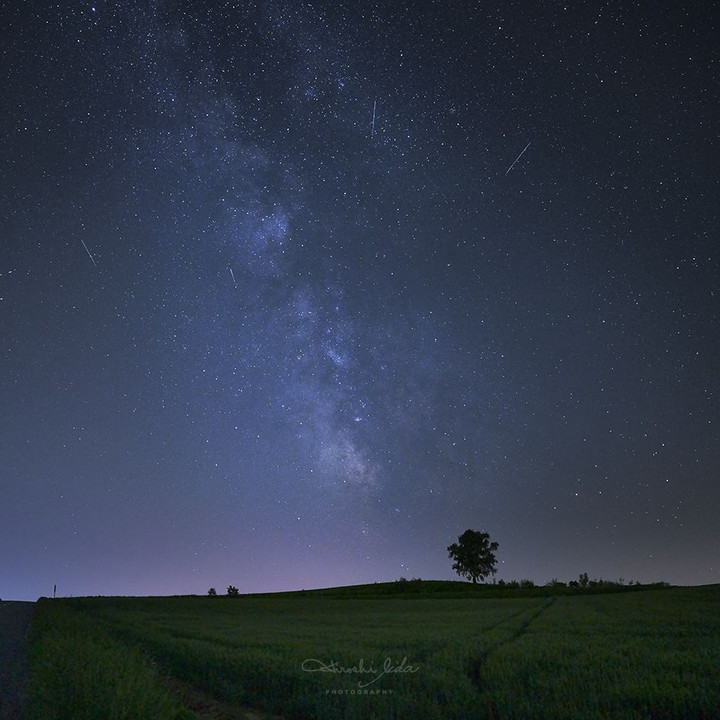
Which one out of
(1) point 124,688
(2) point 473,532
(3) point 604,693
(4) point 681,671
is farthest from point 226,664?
(2) point 473,532

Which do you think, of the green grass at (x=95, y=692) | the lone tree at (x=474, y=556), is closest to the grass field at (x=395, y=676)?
the green grass at (x=95, y=692)

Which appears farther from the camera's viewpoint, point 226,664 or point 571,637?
point 571,637

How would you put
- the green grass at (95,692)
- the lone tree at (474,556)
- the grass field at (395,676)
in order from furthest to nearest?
the lone tree at (474,556)
the grass field at (395,676)
the green grass at (95,692)

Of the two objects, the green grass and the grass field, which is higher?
the green grass

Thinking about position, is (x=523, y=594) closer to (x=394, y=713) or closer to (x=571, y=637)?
(x=571, y=637)

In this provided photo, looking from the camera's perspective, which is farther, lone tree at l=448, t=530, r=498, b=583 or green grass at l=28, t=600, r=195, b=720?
lone tree at l=448, t=530, r=498, b=583

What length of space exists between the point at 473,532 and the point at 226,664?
96816mm

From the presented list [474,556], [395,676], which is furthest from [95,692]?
[474,556]

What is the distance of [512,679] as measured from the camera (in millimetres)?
10281

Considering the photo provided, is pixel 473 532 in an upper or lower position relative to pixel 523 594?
upper

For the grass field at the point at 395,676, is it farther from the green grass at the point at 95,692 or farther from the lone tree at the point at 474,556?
the lone tree at the point at 474,556

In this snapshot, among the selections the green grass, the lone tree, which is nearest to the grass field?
the green grass

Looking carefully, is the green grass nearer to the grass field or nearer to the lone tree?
the grass field

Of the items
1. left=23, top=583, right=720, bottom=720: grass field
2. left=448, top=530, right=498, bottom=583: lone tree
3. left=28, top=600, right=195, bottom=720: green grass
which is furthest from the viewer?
left=448, top=530, right=498, bottom=583: lone tree
